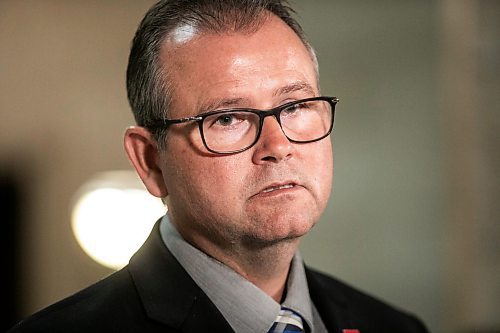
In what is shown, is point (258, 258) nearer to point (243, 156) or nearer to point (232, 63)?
point (243, 156)

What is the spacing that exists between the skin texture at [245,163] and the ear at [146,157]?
0.17 feet

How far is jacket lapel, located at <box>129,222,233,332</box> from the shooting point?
5.26 feet

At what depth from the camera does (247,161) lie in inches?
62.2

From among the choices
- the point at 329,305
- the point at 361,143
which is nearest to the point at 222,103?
the point at 329,305

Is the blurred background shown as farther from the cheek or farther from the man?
the cheek

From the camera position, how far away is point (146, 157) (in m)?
1.79

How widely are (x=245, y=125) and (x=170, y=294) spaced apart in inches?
Result: 14.5

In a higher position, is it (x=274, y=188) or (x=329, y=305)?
(x=274, y=188)

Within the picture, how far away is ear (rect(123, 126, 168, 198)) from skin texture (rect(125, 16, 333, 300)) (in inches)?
2.0

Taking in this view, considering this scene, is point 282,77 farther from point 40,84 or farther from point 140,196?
point 40,84

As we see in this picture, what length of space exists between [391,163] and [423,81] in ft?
1.61

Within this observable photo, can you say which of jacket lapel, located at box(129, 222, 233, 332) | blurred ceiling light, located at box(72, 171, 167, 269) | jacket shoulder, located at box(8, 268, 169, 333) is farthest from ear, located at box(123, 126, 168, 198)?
blurred ceiling light, located at box(72, 171, 167, 269)

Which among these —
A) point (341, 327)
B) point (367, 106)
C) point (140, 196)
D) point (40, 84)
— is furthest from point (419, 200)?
point (341, 327)

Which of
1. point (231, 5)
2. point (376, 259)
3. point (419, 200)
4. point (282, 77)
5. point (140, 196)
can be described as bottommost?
point (376, 259)
